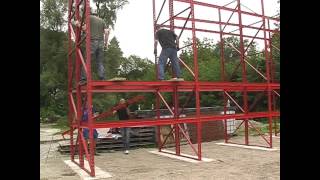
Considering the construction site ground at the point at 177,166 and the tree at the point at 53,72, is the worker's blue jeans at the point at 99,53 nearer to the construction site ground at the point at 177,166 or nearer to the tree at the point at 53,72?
the construction site ground at the point at 177,166

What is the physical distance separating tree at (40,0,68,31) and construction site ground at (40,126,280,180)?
23.5 metres

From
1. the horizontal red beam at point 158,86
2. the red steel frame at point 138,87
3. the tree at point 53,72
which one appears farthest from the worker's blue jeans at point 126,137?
the tree at point 53,72

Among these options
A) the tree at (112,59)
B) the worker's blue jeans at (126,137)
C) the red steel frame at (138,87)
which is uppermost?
the tree at (112,59)

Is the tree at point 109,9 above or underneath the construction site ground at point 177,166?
above

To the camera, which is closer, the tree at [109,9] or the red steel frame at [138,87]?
the red steel frame at [138,87]

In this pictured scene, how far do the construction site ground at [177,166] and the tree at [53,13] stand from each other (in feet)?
77.0

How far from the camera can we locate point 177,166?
9.12 metres

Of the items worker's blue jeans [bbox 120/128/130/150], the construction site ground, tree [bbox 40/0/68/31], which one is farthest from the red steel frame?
tree [bbox 40/0/68/31]

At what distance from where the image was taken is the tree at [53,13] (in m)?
33.3

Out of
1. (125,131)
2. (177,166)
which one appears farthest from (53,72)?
(177,166)

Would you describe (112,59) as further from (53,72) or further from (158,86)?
(158,86)

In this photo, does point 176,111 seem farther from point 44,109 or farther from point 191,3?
point 44,109
